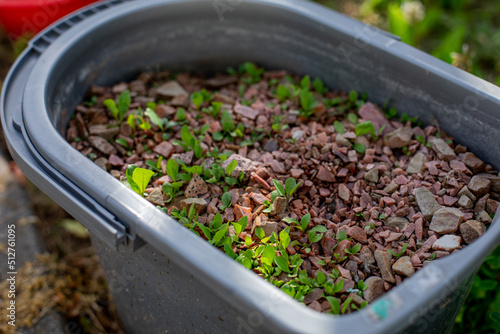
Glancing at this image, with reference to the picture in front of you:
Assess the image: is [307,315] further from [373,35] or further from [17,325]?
[17,325]

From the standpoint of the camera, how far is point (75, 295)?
1530 mm

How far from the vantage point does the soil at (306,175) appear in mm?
1046

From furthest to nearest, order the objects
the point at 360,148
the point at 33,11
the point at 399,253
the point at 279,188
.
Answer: the point at 33,11
the point at 360,148
the point at 279,188
the point at 399,253

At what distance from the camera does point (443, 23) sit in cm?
229

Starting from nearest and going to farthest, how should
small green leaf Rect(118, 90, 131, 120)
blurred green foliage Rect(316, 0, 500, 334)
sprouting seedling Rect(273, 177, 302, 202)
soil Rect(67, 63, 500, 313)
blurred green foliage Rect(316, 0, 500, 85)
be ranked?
soil Rect(67, 63, 500, 313)
sprouting seedling Rect(273, 177, 302, 202)
small green leaf Rect(118, 90, 131, 120)
blurred green foliage Rect(316, 0, 500, 334)
blurred green foliage Rect(316, 0, 500, 85)

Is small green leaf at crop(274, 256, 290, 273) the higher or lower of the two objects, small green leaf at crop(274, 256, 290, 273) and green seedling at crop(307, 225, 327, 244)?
the lower

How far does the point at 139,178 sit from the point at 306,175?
0.41m

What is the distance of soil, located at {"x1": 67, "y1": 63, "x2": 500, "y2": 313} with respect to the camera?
1.05 metres

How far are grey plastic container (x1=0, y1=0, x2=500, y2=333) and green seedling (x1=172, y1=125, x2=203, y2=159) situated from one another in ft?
1.03

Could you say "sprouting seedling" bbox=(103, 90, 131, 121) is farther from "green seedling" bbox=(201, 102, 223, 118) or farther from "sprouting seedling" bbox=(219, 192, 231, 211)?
"sprouting seedling" bbox=(219, 192, 231, 211)

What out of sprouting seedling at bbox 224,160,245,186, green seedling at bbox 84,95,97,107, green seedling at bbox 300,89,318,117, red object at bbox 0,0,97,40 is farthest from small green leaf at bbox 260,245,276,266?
red object at bbox 0,0,97,40

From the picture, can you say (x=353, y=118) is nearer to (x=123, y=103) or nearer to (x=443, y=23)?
(x=123, y=103)

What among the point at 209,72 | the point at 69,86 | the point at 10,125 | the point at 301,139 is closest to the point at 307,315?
the point at 301,139

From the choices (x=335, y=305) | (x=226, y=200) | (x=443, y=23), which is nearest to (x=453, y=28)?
(x=443, y=23)
